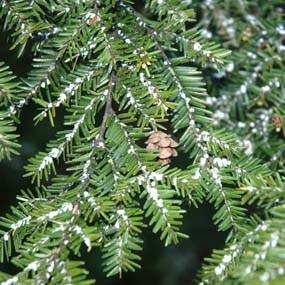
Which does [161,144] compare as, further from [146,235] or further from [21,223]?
[146,235]

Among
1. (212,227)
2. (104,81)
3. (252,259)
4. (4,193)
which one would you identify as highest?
(104,81)

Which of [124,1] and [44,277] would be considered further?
[124,1]

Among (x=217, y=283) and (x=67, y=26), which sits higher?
(x=67, y=26)

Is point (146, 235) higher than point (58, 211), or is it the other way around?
point (58, 211)

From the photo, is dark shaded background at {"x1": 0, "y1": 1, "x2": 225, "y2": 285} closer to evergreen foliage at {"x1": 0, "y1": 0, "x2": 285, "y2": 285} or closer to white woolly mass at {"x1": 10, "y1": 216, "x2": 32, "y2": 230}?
evergreen foliage at {"x1": 0, "y1": 0, "x2": 285, "y2": 285}

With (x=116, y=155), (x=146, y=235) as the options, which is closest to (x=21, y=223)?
(x=116, y=155)

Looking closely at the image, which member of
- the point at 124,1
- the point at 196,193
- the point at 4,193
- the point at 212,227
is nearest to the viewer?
the point at 196,193

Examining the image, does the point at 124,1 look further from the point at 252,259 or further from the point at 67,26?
the point at 252,259

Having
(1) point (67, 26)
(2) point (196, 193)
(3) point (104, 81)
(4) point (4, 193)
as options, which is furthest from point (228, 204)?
(4) point (4, 193)
